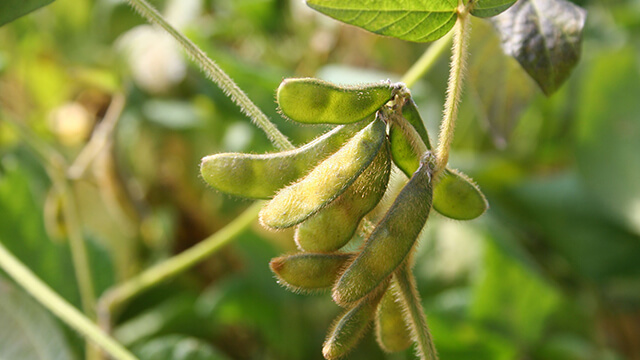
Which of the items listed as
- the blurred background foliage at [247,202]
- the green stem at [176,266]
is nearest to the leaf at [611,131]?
the blurred background foliage at [247,202]

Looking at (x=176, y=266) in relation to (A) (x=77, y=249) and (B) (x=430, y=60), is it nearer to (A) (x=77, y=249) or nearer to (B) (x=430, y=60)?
(A) (x=77, y=249)

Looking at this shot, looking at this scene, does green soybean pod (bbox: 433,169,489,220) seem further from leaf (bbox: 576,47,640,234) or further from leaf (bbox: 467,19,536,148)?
leaf (bbox: 576,47,640,234)

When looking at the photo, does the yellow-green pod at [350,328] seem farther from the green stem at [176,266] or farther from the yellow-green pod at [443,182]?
the green stem at [176,266]

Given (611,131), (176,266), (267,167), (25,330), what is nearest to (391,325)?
(267,167)

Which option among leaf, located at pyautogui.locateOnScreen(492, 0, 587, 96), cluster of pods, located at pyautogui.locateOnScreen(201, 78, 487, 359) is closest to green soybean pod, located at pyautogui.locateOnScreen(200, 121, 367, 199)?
cluster of pods, located at pyautogui.locateOnScreen(201, 78, 487, 359)

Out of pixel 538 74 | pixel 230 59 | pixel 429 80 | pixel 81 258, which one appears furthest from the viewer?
pixel 429 80

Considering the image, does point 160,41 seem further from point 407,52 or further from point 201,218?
point 407,52

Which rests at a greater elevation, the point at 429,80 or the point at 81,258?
the point at 81,258

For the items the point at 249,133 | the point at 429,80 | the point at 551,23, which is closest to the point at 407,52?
the point at 429,80
